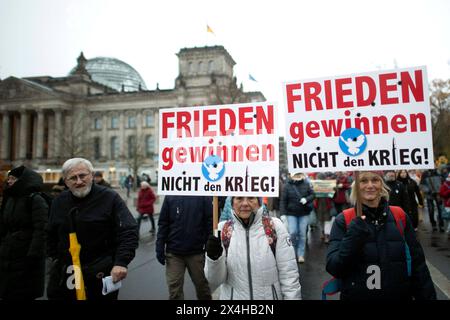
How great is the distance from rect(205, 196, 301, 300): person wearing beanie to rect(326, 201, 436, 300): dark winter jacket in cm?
39

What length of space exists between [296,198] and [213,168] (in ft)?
13.7

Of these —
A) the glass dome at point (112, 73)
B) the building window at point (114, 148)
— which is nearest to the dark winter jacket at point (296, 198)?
the building window at point (114, 148)

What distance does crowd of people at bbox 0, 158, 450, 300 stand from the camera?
2.79 metres

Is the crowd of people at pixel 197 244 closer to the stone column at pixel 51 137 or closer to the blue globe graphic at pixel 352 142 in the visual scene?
the blue globe graphic at pixel 352 142

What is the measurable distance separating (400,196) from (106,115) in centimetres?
6973

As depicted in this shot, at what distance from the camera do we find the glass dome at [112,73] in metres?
85.8

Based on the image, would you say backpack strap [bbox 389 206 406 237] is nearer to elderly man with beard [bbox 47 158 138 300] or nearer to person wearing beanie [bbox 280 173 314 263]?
elderly man with beard [bbox 47 158 138 300]

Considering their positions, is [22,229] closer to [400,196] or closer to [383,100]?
[383,100]

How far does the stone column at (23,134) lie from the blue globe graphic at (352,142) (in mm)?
77120

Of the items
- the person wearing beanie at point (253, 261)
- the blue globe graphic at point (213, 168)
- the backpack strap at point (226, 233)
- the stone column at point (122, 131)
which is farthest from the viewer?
the stone column at point (122, 131)

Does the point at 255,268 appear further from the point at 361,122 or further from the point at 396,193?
the point at 396,193

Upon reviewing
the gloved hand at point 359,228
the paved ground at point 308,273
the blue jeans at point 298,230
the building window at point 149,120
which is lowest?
the paved ground at point 308,273

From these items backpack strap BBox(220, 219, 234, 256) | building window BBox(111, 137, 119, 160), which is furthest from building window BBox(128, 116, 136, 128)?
backpack strap BBox(220, 219, 234, 256)
